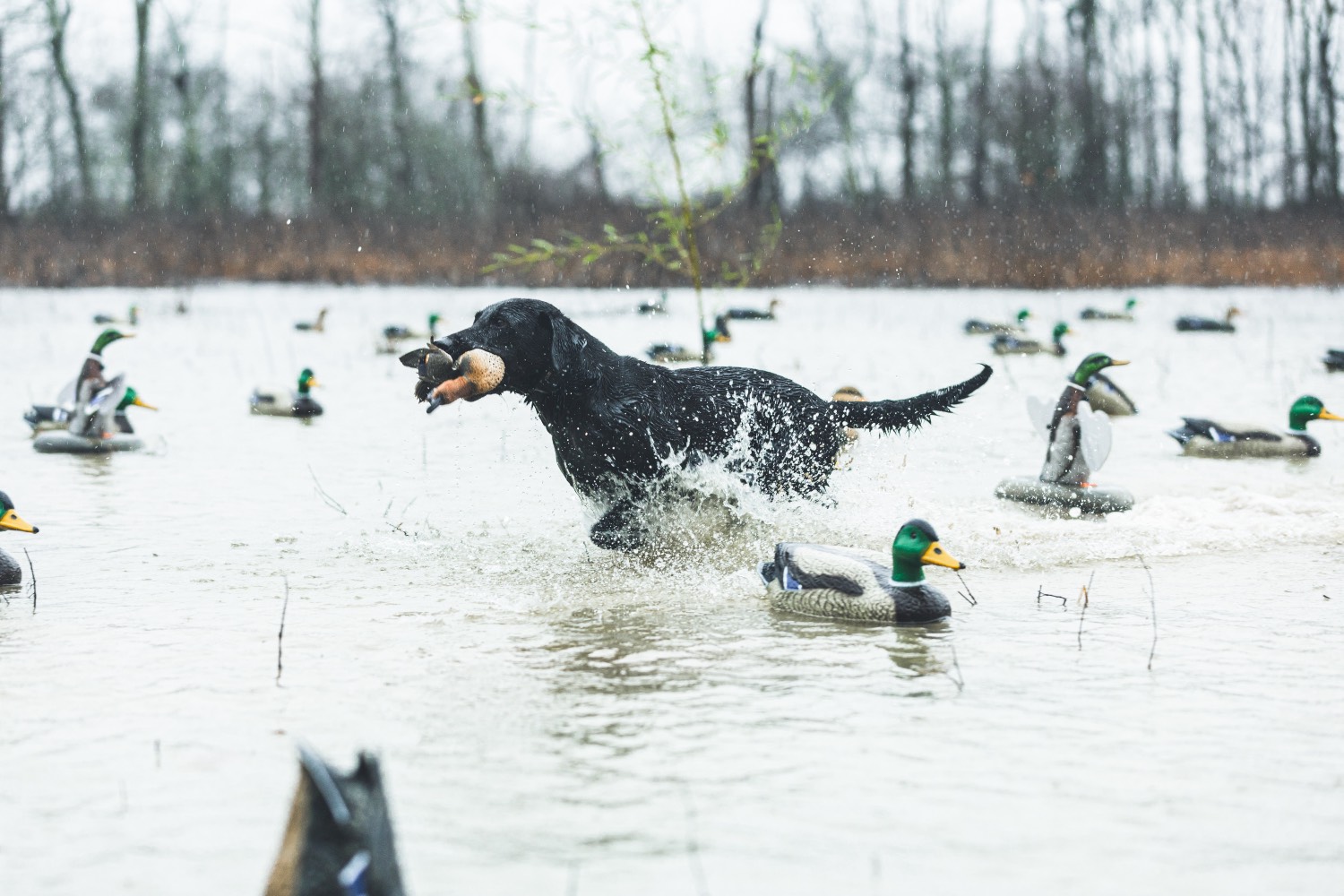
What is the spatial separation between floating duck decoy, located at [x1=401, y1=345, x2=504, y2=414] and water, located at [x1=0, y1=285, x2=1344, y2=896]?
782 mm

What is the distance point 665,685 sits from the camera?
4.45 meters

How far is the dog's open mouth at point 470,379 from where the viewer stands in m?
5.88

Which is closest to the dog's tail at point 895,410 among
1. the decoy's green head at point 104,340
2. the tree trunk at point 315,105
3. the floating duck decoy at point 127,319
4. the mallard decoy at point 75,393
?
the mallard decoy at point 75,393

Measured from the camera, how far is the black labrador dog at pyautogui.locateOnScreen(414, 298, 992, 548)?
244 inches

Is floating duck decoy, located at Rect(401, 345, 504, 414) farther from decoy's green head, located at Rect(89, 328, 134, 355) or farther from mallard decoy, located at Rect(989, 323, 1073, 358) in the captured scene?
mallard decoy, located at Rect(989, 323, 1073, 358)

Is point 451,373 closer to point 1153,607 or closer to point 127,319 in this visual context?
point 1153,607

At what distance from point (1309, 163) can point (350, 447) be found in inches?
1289

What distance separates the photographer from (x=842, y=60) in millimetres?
42688

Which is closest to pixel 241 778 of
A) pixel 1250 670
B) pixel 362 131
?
pixel 1250 670

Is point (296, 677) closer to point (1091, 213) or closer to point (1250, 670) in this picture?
point (1250, 670)

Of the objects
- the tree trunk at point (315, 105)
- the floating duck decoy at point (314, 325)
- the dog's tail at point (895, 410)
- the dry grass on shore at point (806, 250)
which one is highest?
the tree trunk at point (315, 105)

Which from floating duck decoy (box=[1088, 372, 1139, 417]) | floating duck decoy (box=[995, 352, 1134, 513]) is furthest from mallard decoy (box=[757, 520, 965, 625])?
floating duck decoy (box=[1088, 372, 1139, 417])

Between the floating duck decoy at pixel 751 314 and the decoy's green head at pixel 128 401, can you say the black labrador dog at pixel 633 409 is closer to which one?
the decoy's green head at pixel 128 401

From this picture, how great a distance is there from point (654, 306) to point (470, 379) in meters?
15.8
